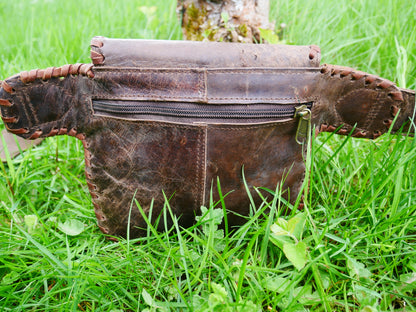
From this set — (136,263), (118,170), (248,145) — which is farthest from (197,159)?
(136,263)

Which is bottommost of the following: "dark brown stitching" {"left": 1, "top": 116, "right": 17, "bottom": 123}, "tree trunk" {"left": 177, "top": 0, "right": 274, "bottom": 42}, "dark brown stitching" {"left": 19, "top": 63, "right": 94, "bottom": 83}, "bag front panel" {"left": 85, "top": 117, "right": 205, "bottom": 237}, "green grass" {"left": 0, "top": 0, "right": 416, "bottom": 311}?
"green grass" {"left": 0, "top": 0, "right": 416, "bottom": 311}

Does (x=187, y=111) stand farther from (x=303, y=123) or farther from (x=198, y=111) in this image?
(x=303, y=123)

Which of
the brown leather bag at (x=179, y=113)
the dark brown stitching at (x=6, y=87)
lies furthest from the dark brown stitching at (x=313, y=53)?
the dark brown stitching at (x=6, y=87)

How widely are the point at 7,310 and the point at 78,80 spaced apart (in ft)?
2.49

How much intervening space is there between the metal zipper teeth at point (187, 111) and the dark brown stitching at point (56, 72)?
4.4 inches

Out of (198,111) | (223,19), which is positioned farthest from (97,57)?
(223,19)

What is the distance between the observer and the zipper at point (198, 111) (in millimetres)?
1063

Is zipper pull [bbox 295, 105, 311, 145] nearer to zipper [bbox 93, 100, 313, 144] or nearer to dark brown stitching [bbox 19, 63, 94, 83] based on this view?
zipper [bbox 93, 100, 313, 144]

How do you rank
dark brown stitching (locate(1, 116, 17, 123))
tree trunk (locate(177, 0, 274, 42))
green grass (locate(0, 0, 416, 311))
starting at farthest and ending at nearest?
tree trunk (locate(177, 0, 274, 42)), dark brown stitching (locate(1, 116, 17, 123)), green grass (locate(0, 0, 416, 311))

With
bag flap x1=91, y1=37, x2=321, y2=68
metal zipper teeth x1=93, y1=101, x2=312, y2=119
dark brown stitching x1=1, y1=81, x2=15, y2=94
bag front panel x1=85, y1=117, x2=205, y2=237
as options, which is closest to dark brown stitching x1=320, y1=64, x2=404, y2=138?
bag flap x1=91, y1=37, x2=321, y2=68

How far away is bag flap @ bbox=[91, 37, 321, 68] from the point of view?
106cm

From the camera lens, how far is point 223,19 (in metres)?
1.81

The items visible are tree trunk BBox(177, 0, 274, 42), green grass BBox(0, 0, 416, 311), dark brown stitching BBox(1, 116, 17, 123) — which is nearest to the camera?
green grass BBox(0, 0, 416, 311)

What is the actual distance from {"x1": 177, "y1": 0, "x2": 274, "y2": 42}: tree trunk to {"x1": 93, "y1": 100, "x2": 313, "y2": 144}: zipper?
89 cm
